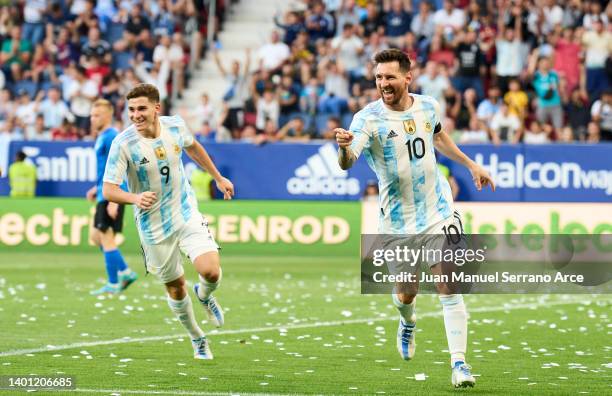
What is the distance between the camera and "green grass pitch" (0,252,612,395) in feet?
31.4

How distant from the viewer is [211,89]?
2841 centimetres

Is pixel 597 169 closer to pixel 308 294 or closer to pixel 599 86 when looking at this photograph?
pixel 599 86

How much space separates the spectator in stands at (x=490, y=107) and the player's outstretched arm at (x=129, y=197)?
48.5ft

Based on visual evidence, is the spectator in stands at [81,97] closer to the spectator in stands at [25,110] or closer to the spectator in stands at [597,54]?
the spectator in stands at [25,110]

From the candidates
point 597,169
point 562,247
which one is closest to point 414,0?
point 597,169

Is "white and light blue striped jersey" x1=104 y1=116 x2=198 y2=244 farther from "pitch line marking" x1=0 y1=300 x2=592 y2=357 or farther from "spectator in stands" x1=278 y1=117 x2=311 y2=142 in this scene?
"spectator in stands" x1=278 y1=117 x2=311 y2=142

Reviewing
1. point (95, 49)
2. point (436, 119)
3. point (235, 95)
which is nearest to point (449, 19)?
point (235, 95)

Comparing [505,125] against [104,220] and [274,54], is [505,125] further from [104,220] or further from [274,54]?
[104,220]

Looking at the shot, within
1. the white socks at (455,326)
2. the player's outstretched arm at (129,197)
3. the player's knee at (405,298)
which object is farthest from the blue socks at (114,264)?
the white socks at (455,326)

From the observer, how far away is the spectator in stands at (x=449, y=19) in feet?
84.9

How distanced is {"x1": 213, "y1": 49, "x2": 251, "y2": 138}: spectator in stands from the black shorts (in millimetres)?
9098

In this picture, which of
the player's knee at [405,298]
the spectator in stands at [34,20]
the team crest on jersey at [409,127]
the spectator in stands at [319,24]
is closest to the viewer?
the team crest on jersey at [409,127]

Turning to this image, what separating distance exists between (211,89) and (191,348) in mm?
17277

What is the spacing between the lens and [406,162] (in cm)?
973
